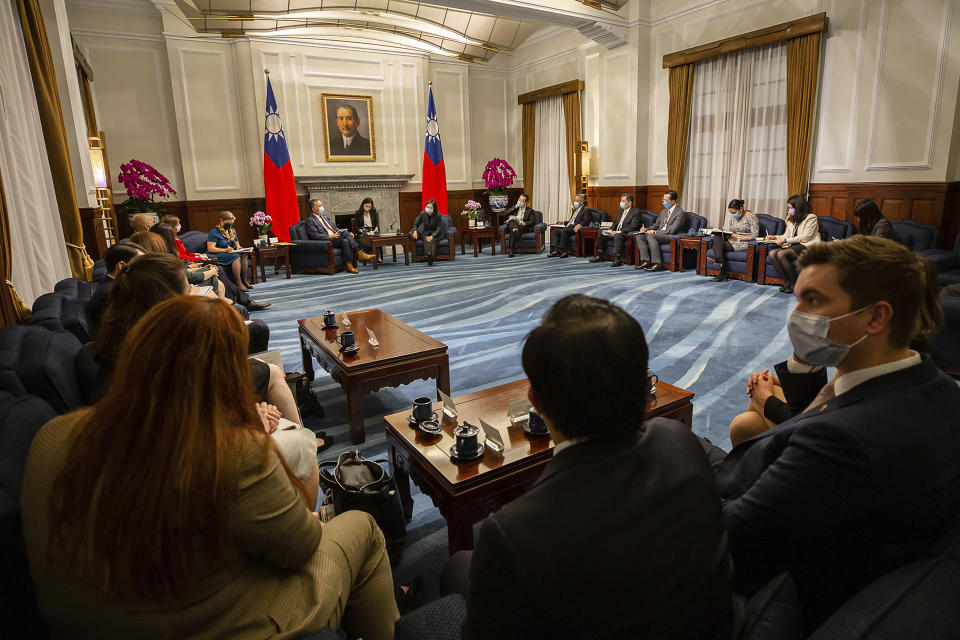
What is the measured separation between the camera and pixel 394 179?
1005cm

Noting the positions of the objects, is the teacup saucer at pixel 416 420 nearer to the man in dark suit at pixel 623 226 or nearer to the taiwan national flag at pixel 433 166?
the man in dark suit at pixel 623 226

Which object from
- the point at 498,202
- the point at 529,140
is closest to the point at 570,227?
the point at 498,202

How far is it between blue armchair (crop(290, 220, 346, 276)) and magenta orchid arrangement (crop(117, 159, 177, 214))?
2.02m

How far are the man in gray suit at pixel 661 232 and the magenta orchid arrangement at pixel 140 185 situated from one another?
7.22 m

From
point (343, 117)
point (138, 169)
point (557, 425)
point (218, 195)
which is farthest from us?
point (343, 117)

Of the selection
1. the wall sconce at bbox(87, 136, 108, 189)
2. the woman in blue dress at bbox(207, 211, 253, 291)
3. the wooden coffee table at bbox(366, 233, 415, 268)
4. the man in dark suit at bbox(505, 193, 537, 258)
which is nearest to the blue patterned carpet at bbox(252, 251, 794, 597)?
the wooden coffee table at bbox(366, 233, 415, 268)

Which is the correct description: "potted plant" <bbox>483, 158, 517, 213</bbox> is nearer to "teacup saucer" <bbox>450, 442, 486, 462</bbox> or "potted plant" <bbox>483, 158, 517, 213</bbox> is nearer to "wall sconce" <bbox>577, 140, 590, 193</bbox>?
"wall sconce" <bbox>577, 140, 590, 193</bbox>

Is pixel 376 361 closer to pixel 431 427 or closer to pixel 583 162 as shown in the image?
pixel 431 427

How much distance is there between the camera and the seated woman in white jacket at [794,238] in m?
5.87

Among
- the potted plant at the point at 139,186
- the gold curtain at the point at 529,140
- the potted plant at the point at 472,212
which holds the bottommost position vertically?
the potted plant at the point at 472,212

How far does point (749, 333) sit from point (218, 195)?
8277 millimetres

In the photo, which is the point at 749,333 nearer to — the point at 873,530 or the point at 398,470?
the point at 398,470

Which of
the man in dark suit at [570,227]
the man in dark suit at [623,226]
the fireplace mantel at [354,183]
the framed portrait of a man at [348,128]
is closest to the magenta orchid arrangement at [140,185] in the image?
the fireplace mantel at [354,183]

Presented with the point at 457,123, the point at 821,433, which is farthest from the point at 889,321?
the point at 457,123
